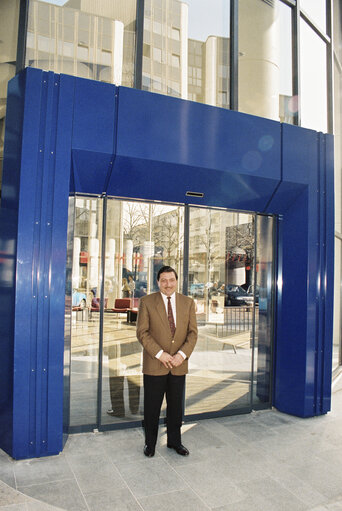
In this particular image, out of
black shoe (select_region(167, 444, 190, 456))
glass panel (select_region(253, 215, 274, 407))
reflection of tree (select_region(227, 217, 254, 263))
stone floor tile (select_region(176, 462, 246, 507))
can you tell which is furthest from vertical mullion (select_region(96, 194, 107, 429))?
glass panel (select_region(253, 215, 274, 407))

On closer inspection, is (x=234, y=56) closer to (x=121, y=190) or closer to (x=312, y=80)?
(x=312, y=80)

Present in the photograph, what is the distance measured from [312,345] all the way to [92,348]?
2.73 meters

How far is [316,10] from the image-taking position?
21.4 feet

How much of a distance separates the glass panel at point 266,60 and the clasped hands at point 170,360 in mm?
3350

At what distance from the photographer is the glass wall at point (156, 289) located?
14.1 feet

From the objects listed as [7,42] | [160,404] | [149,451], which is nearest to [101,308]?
[160,404]

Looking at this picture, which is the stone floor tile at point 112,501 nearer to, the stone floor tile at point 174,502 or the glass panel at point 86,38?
the stone floor tile at point 174,502

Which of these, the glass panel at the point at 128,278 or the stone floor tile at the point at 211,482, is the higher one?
the glass panel at the point at 128,278

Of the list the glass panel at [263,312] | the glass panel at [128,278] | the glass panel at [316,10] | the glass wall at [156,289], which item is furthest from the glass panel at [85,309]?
the glass panel at [316,10]

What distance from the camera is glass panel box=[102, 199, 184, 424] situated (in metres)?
4.43

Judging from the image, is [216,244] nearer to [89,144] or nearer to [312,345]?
[312,345]

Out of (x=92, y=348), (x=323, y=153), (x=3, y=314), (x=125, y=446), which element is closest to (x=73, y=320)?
(x=92, y=348)

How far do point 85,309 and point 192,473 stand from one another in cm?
200

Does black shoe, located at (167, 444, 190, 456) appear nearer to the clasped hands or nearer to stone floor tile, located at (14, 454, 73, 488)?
the clasped hands
